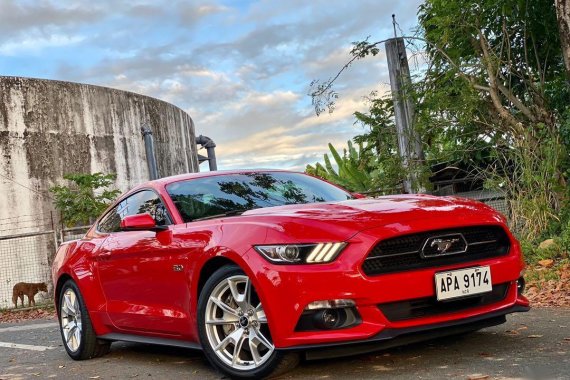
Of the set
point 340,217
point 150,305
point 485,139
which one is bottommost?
point 150,305

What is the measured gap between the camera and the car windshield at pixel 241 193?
18.4ft

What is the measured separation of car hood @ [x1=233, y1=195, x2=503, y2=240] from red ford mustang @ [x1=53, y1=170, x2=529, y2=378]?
0.04 feet

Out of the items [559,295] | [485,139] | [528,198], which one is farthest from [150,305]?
Result: [485,139]

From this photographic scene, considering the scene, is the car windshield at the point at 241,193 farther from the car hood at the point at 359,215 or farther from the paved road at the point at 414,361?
the paved road at the point at 414,361

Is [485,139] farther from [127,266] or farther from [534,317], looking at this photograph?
[127,266]

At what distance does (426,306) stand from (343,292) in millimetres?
542

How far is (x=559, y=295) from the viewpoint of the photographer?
8047 mm

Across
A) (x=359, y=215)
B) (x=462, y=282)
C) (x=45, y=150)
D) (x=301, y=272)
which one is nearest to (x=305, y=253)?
(x=301, y=272)

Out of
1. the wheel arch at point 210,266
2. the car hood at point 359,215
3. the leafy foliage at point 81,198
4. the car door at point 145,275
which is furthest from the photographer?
the leafy foliage at point 81,198

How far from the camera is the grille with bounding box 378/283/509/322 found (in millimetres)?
4469

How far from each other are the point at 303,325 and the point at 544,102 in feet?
28.6

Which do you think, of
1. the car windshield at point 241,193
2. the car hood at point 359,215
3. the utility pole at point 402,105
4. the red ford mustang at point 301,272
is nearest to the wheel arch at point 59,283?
the red ford mustang at point 301,272

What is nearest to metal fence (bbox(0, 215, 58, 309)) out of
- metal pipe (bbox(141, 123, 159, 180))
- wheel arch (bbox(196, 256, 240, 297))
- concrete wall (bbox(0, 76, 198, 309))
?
concrete wall (bbox(0, 76, 198, 309))

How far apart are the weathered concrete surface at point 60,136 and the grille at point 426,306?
1668 centimetres
